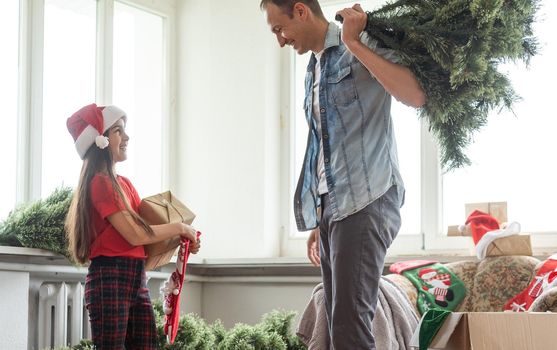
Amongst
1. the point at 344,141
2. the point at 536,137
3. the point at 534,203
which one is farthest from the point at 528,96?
the point at 344,141

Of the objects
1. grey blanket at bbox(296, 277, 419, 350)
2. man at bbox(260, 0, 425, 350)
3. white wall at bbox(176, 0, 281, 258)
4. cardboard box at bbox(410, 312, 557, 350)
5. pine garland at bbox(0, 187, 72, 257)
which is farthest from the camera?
white wall at bbox(176, 0, 281, 258)

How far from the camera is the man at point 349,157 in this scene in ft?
6.97

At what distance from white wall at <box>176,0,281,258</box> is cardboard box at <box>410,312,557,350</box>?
2.80 m

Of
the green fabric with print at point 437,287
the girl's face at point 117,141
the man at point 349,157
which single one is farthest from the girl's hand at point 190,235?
the green fabric with print at point 437,287

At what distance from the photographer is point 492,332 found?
2039 millimetres

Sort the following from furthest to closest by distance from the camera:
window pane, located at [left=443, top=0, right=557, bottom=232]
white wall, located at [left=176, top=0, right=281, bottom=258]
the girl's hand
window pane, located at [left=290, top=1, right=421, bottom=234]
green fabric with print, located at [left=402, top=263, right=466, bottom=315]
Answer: white wall, located at [left=176, top=0, right=281, bottom=258], window pane, located at [left=290, top=1, right=421, bottom=234], window pane, located at [left=443, top=0, right=557, bottom=232], green fabric with print, located at [left=402, top=263, right=466, bottom=315], the girl's hand

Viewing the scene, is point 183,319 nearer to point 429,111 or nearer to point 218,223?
point 218,223

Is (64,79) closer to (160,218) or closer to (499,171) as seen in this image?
(160,218)

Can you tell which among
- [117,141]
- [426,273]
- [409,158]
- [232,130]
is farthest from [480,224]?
[117,141]

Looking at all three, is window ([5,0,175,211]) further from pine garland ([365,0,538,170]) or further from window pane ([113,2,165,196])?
pine garland ([365,0,538,170])

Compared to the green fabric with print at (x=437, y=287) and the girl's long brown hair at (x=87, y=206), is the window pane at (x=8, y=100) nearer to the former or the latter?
the girl's long brown hair at (x=87, y=206)

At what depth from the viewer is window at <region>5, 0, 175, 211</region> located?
13.4 ft

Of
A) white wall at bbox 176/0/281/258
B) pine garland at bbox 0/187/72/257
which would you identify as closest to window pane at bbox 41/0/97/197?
pine garland at bbox 0/187/72/257

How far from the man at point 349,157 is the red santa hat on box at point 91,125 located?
1.06 m
